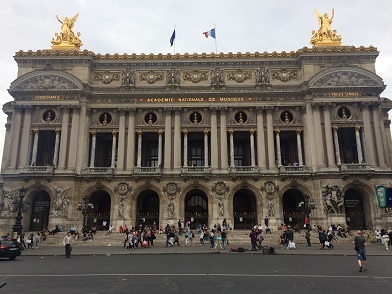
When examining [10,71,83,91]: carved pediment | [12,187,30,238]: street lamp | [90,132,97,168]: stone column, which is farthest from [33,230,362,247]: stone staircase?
[10,71,83,91]: carved pediment

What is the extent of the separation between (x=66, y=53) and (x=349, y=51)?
3731cm

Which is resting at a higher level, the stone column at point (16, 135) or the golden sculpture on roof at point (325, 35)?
the golden sculpture on roof at point (325, 35)

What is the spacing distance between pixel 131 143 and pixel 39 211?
1409 centimetres

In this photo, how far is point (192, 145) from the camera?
2002 inches

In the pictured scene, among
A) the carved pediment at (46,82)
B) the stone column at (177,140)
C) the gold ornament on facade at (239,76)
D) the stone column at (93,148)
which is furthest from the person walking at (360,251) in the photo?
the carved pediment at (46,82)

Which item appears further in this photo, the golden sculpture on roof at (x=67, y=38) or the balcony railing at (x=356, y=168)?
the golden sculpture on roof at (x=67, y=38)

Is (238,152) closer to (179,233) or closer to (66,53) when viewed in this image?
(179,233)

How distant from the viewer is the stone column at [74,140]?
43644mm

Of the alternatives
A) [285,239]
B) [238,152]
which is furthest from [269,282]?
[238,152]

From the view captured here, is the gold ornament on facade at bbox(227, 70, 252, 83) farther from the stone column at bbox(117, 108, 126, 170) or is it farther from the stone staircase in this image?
the stone staircase

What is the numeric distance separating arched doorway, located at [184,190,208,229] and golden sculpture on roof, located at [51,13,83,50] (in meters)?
26.2

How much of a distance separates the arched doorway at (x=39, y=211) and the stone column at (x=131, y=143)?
11.0 meters

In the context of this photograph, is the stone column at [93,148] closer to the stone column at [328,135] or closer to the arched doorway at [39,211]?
the arched doorway at [39,211]

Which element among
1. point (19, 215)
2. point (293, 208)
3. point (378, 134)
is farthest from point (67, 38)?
point (378, 134)
